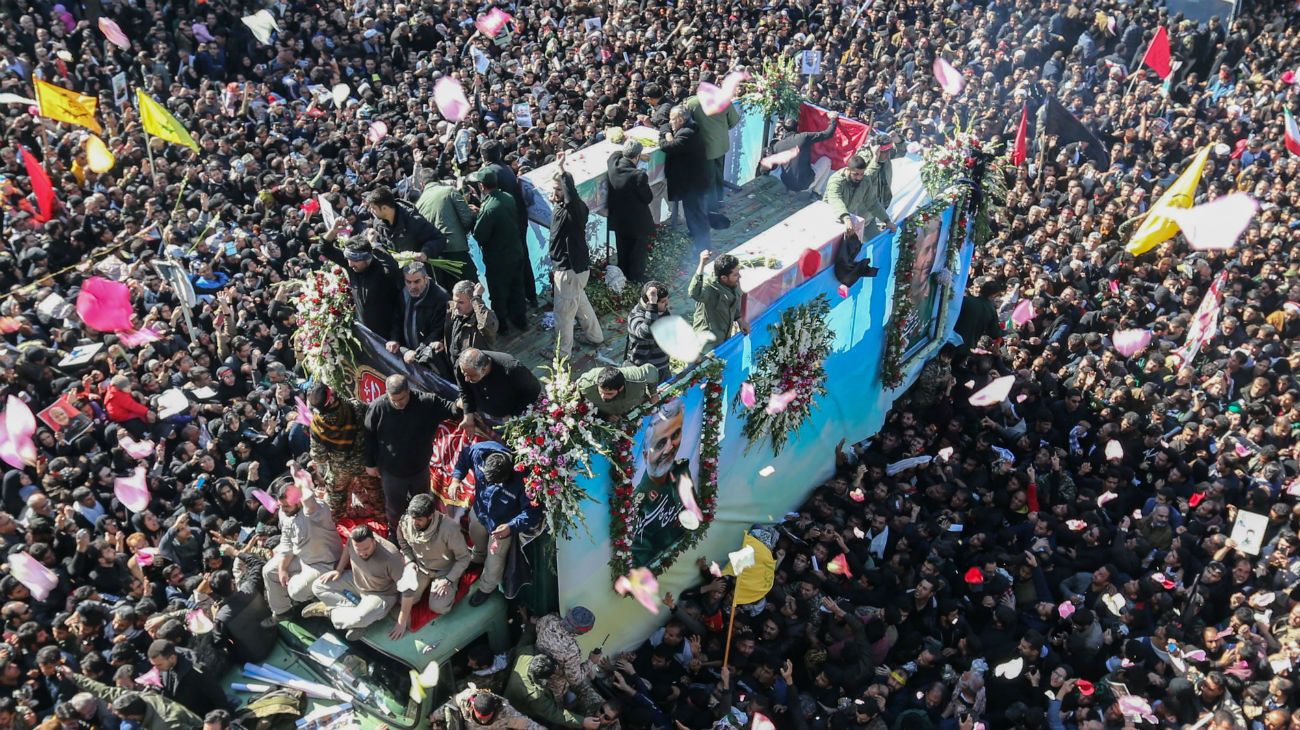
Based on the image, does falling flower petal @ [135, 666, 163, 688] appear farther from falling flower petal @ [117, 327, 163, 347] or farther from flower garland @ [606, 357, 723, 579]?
falling flower petal @ [117, 327, 163, 347]

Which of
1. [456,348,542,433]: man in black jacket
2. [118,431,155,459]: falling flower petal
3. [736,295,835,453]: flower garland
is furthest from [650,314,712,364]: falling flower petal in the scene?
[118,431,155,459]: falling flower petal

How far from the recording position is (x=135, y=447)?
1071cm

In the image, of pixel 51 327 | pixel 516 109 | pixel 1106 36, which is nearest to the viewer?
pixel 51 327

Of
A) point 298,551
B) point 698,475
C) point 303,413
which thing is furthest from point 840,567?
point 303,413

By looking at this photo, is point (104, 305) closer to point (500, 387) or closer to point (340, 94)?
point (500, 387)

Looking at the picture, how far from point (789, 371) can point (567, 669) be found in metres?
3.65

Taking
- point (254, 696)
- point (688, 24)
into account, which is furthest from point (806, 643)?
point (688, 24)

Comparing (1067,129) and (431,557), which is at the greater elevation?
(431,557)

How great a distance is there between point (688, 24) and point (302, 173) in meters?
9.21

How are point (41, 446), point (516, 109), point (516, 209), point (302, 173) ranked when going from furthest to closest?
point (516, 109) → point (302, 173) → point (41, 446) → point (516, 209)

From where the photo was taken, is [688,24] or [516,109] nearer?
[516,109]

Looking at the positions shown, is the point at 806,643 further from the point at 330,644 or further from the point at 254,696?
the point at 254,696

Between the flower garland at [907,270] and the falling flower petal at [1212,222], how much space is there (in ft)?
7.62

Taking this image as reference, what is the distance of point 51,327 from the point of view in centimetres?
1279
